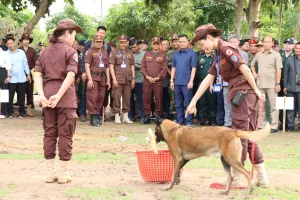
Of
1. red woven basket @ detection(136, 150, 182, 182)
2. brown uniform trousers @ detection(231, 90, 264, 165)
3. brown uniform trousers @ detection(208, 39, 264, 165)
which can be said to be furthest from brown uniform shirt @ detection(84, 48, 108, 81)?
brown uniform trousers @ detection(231, 90, 264, 165)

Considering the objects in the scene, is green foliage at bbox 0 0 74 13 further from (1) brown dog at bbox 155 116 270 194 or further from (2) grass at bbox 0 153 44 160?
(1) brown dog at bbox 155 116 270 194

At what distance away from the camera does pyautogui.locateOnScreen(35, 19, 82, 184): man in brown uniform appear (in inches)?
307

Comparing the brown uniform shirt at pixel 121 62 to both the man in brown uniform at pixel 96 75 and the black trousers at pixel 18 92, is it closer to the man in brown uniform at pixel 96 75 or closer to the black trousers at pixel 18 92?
the man in brown uniform at pixel 96 75

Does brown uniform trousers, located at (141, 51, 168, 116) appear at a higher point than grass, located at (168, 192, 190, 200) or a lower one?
higher

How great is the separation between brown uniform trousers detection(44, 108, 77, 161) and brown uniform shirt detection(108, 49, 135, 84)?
7961mm

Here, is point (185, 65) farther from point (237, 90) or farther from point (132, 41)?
point (237, 90)

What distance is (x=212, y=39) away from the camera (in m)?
7.69

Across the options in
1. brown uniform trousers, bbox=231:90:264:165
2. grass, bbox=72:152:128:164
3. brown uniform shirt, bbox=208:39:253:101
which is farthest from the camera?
grass, bbox=72:152:128:164

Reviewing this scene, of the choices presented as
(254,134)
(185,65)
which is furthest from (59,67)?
(185,65)

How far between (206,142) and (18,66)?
421 inches

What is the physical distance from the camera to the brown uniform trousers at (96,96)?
15.2 meters

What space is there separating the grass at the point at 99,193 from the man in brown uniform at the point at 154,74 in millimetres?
8697

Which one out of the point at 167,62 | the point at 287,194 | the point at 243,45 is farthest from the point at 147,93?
the point at 287,194

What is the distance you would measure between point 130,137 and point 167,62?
11.5 feet
